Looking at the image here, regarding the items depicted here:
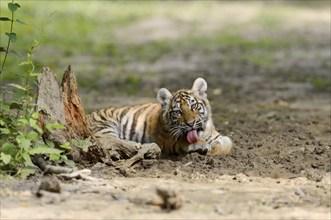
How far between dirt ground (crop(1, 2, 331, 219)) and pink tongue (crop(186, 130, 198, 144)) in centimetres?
21

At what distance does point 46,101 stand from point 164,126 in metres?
1.46

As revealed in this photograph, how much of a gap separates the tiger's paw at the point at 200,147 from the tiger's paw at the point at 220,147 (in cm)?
7

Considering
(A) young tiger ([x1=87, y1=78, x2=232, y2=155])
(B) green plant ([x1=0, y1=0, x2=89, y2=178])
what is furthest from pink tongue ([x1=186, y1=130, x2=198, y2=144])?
(B) green plant ([x1=0, y1=0, x2=89, y2=178])

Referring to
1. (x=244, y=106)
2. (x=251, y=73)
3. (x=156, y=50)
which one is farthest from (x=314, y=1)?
(x=244, y=106)

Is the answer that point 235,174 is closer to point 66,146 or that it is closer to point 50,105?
point 66,146

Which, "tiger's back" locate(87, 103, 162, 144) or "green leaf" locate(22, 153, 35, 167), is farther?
"tiger's back" locate(87, 103, 162, 144)

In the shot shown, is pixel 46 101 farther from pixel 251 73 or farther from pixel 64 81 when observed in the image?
pixel 251 73

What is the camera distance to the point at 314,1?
27.4m

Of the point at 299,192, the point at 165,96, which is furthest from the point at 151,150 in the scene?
the point at 299,192

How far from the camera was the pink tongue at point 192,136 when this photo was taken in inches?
354

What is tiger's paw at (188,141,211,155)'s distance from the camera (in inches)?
352

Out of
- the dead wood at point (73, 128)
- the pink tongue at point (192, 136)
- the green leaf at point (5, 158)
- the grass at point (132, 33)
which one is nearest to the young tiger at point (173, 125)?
the pink tongue at point (192, 136)

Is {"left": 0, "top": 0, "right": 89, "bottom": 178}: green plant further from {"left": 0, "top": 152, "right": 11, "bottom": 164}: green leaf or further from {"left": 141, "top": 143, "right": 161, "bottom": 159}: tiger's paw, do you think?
{"left": 141, "top": 143, "right": 161, "bottom": 159}: tiger's paw

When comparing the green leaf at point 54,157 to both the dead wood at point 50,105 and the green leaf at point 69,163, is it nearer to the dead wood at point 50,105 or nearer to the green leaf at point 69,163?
the green leaf at point 69,163
